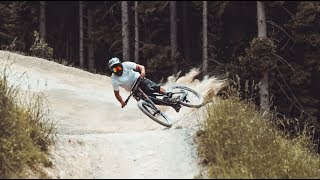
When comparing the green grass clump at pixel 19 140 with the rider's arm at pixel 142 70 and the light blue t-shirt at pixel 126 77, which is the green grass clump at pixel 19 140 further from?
the rider's arm at pixel 142 70

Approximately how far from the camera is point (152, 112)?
1185 centimetres

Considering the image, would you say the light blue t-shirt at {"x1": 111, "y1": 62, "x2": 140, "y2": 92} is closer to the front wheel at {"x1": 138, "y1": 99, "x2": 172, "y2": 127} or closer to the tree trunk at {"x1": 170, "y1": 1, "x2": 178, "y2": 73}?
the front wheel at {"x1": 138, "y1": 99, "x2": 172, "y2": 127}

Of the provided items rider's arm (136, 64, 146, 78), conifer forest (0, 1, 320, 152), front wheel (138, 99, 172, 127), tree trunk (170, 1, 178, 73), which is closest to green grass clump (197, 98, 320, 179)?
conifer forest (0, 1, 320, 152)

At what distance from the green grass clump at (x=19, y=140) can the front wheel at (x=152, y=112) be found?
115 inches

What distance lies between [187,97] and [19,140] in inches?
233

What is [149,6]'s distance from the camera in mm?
29688

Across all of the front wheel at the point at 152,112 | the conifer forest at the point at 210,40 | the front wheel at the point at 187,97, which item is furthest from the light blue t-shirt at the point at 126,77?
the conifer forest at the point at 210,40

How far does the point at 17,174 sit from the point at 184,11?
84.0ft

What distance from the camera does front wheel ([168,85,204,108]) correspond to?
12414 mm

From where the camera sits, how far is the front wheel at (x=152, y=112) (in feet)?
38.4

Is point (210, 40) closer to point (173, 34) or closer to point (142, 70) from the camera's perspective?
point (173, 34)

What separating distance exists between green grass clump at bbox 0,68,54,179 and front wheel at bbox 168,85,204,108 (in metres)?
4.04

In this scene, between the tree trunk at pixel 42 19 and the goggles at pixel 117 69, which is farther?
the tree trunk at pixel 42 19

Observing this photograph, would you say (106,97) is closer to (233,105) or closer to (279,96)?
(279,96)
